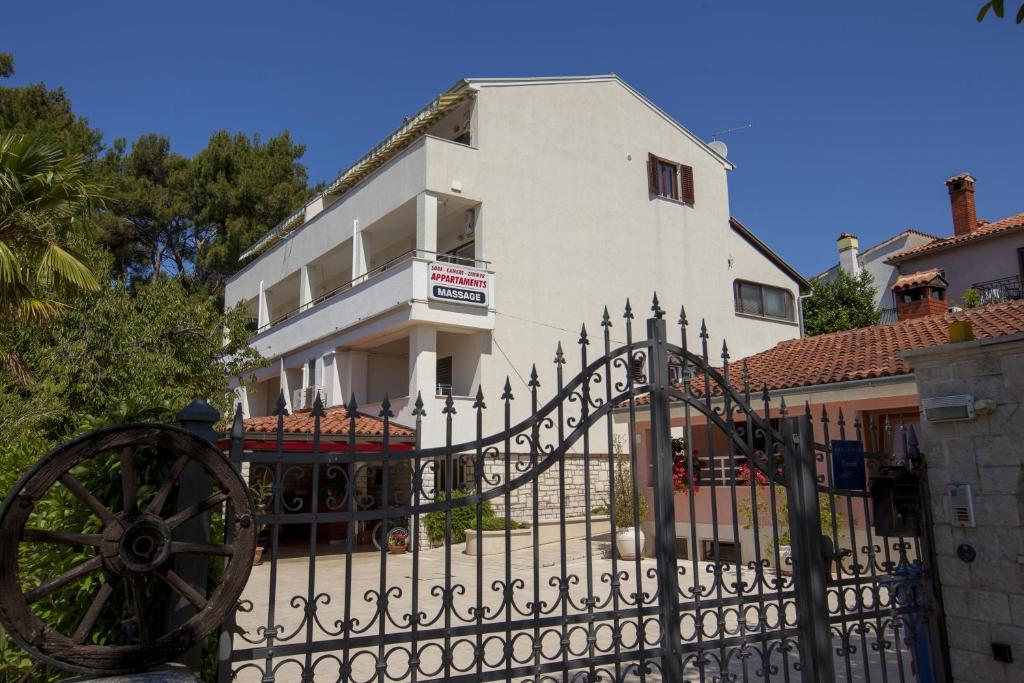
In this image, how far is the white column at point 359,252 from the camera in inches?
854

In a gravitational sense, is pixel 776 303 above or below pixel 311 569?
above

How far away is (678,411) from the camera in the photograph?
1325 centimetres

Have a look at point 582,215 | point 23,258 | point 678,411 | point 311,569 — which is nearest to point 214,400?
point 23,258

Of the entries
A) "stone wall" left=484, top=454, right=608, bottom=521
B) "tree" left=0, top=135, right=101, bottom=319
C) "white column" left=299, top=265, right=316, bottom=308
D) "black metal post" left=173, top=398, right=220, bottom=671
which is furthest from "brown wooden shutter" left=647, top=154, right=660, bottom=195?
"black metal post" left=173, top=398, right=220, bottom=671

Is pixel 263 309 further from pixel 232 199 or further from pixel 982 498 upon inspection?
pixel 982 498

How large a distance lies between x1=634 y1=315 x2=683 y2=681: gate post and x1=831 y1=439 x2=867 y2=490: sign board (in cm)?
167

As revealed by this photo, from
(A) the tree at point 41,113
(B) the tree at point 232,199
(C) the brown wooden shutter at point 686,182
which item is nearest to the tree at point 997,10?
(C) the brown wooden shutter at point 686,182

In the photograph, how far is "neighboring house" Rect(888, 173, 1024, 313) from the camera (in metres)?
25.6

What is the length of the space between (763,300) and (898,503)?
72.4 ft

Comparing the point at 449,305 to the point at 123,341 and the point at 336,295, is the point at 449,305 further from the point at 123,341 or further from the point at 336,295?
the point at 123,341

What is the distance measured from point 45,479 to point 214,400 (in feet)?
46.9

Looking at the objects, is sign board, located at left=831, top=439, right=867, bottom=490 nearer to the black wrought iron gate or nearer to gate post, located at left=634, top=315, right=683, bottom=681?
the black wrought iron gate

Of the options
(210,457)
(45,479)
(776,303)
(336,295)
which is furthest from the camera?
(776,303)

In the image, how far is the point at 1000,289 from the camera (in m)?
25.8
